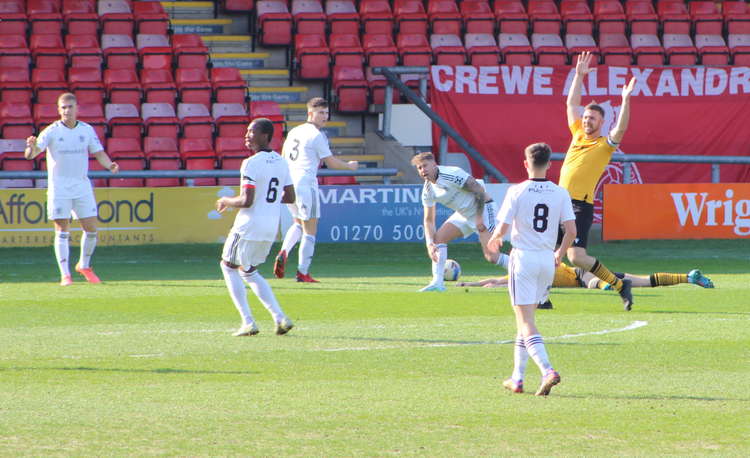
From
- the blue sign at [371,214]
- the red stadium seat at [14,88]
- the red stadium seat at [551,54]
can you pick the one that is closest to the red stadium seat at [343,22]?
the red stadium seat at [551,54]

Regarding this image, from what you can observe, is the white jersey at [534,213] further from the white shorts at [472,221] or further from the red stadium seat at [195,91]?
the red stadium seat at [195,91]

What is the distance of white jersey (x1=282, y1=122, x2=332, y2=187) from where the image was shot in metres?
15.0

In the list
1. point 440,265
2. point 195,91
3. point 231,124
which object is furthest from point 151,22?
point 440,265

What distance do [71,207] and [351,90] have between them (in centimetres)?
995

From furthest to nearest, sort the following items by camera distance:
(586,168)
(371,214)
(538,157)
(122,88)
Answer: (122,88) → (371,214) → (586,168) → (538,157)

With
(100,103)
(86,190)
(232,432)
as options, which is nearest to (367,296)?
(86,190)

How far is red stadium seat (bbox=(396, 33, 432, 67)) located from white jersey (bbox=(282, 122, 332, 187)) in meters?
9.44

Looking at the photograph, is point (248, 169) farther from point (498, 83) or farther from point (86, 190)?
point (498, 83)

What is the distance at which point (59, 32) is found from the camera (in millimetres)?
23703

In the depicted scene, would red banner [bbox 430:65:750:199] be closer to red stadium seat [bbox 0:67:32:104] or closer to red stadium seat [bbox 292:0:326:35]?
red stadium seat [bbox 292:0:326:35]

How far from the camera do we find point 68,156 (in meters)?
14.5

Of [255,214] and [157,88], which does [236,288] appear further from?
[157,88]

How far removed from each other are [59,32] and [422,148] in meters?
7.34

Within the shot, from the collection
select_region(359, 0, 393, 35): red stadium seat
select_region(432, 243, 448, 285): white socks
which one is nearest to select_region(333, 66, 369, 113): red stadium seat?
select_region(359, 0, 393, 35): red stadium seat
